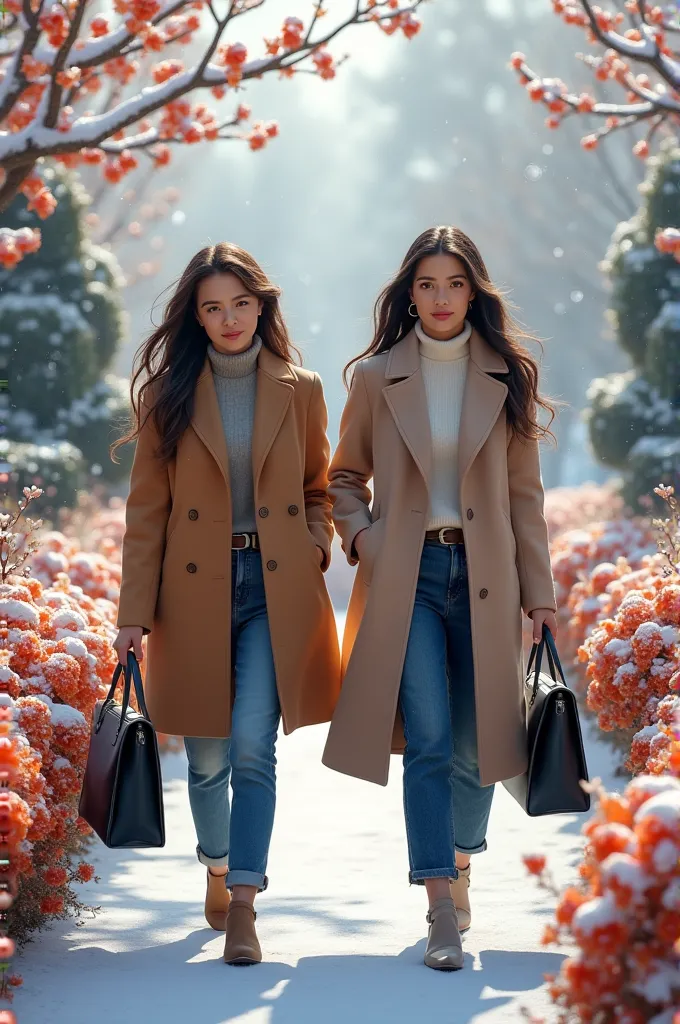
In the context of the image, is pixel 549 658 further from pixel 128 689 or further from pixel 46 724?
pixel 46 724

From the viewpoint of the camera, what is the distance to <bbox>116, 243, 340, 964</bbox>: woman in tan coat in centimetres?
359

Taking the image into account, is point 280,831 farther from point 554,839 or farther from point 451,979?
point 451,979

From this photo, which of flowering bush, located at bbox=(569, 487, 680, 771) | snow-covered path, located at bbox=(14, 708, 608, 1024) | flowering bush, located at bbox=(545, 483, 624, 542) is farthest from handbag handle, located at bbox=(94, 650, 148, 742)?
flowering bush, located at bbox=(545, 483, 624, 542)

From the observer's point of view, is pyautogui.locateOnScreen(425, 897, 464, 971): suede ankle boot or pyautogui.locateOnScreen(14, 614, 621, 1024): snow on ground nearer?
pyautogui.locateOnScreen(14, 614, 621, 1024): snow on ground

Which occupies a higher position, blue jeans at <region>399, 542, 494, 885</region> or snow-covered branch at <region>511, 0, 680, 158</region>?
snow-covered branch at <region>511, 0, 680, 158</region>

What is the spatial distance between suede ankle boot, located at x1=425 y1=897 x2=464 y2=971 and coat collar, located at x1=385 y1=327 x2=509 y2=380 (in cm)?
148

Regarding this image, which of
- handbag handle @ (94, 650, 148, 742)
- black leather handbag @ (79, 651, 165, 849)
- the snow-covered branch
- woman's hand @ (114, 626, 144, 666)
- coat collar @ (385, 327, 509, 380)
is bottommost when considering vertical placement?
black leather handbag @ (79, 651, 165, 849)

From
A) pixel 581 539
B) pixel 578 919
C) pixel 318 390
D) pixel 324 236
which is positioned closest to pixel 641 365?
pixel 581 539

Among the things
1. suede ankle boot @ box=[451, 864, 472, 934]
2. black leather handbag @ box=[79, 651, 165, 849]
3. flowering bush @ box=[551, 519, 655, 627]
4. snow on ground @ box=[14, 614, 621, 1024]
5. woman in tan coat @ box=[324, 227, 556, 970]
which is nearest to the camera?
snow on ground @ box=[14, 614, 621, 1024]

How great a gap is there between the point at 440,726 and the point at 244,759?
0.54m

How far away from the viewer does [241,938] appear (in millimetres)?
3359

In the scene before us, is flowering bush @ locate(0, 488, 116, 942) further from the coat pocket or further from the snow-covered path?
the coat pocket

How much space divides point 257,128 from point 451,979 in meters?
4.58

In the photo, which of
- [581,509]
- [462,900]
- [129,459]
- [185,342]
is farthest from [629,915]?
[581,509]
